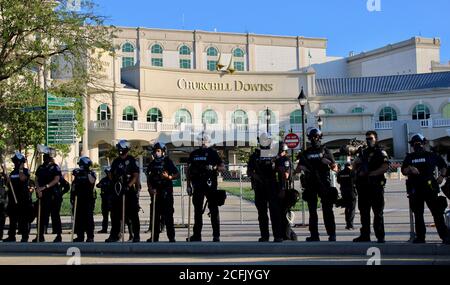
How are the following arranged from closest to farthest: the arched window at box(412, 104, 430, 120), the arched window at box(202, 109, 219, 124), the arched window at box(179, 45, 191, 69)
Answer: the arched window at box(202, 109, 219, 124), the arched window at box(412, 104, 430, 120), the arched window at box(179, 45, 191, 69)

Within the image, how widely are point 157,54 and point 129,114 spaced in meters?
23.7

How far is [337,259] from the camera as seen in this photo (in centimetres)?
962

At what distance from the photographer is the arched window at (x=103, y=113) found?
58534 millimetres

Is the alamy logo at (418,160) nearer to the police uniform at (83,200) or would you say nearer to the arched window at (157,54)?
the police uniform at (83,200)

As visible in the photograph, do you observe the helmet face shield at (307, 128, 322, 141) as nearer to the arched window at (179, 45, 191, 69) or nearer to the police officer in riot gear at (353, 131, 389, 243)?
the police officer in riot gear at (353, 131, 389, 243)

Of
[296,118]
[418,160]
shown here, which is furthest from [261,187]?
[296,118]

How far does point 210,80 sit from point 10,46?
4555cm

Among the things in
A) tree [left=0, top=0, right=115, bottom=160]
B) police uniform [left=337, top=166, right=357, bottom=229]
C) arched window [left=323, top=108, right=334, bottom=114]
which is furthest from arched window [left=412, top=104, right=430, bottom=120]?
police uniform [left=337, top=166, right=357, bottom=229]

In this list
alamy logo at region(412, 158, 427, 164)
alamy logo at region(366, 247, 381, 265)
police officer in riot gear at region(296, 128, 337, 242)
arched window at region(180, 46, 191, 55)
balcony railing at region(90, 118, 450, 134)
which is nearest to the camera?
alamy logo at region(366, 247, 381, 265)

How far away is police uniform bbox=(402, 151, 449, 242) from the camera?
1048 centimetres

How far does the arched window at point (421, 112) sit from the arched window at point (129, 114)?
30.0m

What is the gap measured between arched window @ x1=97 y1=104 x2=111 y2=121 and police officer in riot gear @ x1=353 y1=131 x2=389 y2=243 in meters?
49.7

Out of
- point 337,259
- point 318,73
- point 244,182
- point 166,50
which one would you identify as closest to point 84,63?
point 337,259

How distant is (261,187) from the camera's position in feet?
37.5
